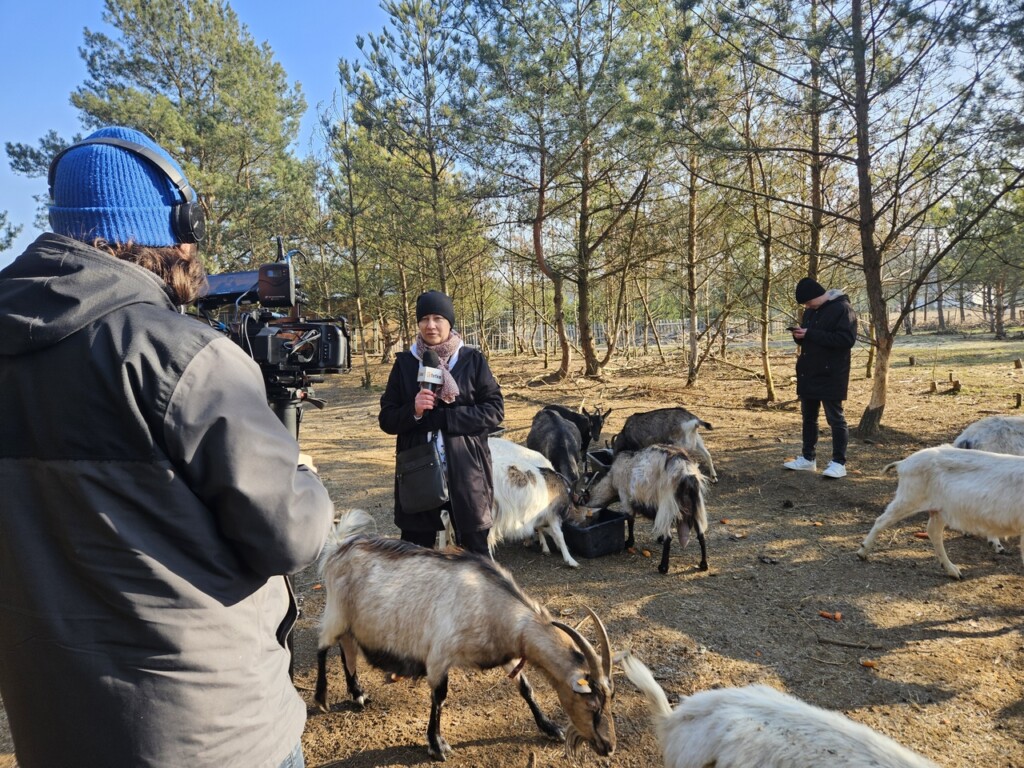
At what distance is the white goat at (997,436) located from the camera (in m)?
5.17

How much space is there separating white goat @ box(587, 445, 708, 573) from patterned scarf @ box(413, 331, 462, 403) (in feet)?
7.44

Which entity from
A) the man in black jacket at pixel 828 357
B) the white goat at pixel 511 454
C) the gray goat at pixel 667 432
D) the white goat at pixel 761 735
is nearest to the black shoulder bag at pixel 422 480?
the white goat at pixel 761 735

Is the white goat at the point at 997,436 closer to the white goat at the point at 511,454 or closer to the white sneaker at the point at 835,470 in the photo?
the white sneaker at the point at 835,470

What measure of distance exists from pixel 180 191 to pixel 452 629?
2.14 m

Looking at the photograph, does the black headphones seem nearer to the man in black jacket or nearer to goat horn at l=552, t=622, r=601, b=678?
goat horn at l=552, t=622, r=601, b=678

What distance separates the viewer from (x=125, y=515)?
1030 mm

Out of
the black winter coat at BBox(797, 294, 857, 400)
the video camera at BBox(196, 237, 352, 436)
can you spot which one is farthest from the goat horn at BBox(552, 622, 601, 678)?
the black winter coat at BBox(797, 294, 857, 400)

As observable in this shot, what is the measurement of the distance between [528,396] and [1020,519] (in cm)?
1008

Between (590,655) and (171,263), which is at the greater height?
(171,263)

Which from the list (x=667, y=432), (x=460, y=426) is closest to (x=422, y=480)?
(x=460, y=426)

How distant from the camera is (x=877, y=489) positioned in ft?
19.8

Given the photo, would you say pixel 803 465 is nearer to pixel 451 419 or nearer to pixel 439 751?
pixel 451 419

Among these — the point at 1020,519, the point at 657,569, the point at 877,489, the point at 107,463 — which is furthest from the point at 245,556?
the point at 877,489

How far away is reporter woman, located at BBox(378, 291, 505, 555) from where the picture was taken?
10.6 ft
